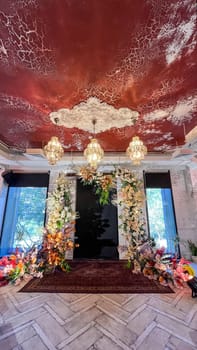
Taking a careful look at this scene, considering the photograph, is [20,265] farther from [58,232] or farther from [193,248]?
[193,248]

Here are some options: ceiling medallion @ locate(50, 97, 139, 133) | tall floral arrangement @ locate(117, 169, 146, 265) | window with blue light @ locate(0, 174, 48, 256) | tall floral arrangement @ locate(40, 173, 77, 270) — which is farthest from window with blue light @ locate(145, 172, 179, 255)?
window with blue light @ locate(0, 174, 48, 256)

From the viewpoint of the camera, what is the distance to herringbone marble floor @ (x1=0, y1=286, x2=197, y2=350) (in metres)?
1.30

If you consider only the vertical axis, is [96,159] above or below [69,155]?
below

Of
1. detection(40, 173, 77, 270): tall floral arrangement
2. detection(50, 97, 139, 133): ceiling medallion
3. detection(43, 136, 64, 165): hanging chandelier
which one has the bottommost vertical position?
detection(40, 173, 77, 270): tall floral arrangement

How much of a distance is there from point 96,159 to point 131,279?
2.39 m

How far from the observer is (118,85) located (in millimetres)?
1658

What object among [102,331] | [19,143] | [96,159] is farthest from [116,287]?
[19,143]

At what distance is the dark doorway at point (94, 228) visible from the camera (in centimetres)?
441

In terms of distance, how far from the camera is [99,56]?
1.32 metres

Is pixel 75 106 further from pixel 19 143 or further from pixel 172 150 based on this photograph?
pixel 172 150

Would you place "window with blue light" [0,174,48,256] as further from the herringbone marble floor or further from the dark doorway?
the herringbone marble floor

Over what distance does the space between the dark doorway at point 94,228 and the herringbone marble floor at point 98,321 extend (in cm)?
236

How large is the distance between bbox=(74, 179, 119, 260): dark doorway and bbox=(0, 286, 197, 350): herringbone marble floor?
93.0 inches

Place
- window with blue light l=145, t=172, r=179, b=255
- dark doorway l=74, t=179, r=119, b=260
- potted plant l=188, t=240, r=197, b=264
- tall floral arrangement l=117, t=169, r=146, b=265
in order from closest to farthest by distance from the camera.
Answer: tall floral arrangement l=117, t=169, r=146, b=265 → potted plant l=188, t=240, r=197, b=264 → dark doorway l=74, t=179, r=119, b=260 → window with blue light l=145, t=172, r=179, b=255
